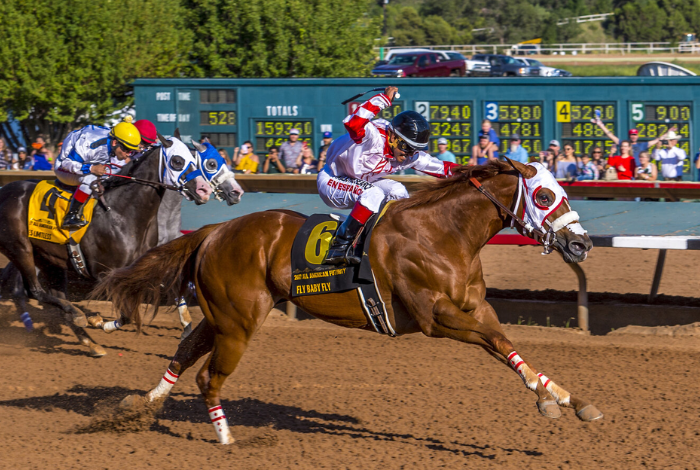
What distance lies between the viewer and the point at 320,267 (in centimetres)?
461

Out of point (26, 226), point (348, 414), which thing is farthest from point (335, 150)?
point (26, 226)

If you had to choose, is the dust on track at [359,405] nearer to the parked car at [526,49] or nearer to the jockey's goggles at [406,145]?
the jockey's goggles at [406,145]

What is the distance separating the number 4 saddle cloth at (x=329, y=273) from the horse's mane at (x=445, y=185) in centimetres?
18

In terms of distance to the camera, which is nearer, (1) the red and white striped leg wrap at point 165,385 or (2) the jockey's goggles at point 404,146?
(2) the jockey's goggles at point 404,146

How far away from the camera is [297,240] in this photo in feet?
15.5

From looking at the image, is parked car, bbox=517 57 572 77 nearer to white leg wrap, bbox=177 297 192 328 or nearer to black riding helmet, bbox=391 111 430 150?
white leg wrap, bbox=177 297 192 328

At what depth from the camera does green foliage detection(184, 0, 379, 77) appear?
18.3m

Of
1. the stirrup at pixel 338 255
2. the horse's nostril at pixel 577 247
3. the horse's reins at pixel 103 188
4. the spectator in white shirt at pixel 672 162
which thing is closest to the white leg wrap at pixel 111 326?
the horse's reins at pixel 103 188

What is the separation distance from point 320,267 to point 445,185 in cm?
86

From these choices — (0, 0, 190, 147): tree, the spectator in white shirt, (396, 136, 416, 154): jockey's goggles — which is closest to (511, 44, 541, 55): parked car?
(0, 0, 190, 147): tree

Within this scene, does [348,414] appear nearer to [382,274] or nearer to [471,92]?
[382,274]

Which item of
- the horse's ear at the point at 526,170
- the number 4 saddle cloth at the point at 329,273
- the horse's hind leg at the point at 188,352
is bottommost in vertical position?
the horse's hind leg at the point at 188,352

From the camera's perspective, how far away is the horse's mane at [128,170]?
6.70 m

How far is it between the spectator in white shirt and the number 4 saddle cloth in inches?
322
